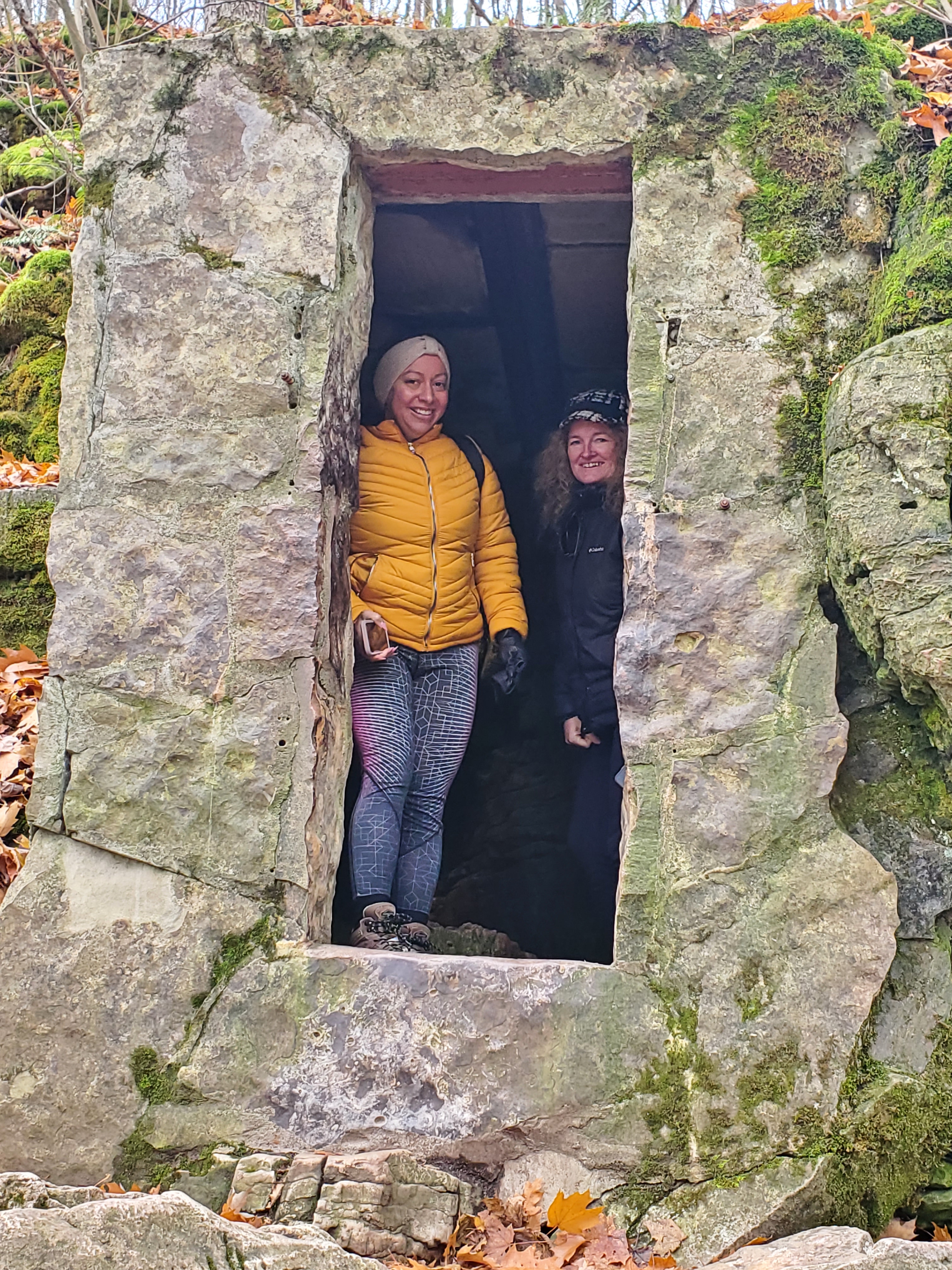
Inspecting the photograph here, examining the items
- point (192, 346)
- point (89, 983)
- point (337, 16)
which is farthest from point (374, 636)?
point (337, 16)

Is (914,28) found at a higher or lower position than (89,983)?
higher

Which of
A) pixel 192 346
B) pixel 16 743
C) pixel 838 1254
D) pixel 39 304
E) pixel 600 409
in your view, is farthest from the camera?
pixel 39 304

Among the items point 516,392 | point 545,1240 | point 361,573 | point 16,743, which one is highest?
point 516,392

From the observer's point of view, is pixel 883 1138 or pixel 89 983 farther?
pixel 89 983

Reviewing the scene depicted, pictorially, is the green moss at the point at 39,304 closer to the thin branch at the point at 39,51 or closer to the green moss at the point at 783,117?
the thin branch at the point at 39,51

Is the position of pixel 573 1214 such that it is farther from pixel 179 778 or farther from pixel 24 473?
pixel 24 473

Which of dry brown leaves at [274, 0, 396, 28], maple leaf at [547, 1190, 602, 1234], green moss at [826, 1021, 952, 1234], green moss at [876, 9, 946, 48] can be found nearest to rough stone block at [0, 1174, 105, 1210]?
maple leaf at [547, 1190, 602, 1234]

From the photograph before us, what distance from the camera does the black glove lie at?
13.7ft

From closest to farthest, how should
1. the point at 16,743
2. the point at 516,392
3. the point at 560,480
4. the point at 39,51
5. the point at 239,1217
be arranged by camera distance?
the point at 239,1217 < the point at 16,743 < the point at 560,480 < the point at 516,392 < the point at 39,51

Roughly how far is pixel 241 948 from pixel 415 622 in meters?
1.34

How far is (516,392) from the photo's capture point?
541 cm

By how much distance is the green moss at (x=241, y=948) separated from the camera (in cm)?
304

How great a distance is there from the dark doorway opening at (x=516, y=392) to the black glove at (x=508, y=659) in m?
0.77

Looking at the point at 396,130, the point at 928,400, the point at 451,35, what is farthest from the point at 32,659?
the point at 928,400
